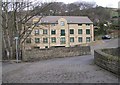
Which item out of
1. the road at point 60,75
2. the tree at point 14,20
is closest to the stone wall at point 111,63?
the road at point 60,75

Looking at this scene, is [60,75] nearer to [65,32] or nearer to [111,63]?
[111,63]

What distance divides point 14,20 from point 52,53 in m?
6.14

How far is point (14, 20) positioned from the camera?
99.6 ft

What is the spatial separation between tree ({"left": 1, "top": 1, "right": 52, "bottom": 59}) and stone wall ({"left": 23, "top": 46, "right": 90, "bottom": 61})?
1.81 m

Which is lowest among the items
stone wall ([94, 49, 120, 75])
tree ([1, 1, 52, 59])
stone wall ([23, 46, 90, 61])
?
stone wall ([23, 46, 90, 61])

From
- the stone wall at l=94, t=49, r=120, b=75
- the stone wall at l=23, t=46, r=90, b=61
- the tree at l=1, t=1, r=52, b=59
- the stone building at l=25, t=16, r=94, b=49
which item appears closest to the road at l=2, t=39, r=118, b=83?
the stone wall at l=94, t=49, r=120, b=75

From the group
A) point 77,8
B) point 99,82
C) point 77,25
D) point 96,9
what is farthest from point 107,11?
point 99,82

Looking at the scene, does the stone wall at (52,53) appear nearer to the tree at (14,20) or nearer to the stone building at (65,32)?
the tree at (14,20)

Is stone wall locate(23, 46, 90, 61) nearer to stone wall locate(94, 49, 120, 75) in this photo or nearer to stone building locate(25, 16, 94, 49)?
stone wall locate(94, 49, 120, 75)

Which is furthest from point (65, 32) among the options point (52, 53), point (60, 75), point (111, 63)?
point (60, 75)

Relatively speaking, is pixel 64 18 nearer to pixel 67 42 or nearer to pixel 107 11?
pixel 67 42

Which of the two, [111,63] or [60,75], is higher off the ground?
[111,63]

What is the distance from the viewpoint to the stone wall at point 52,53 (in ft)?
92.5

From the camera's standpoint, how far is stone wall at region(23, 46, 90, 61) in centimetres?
2819
